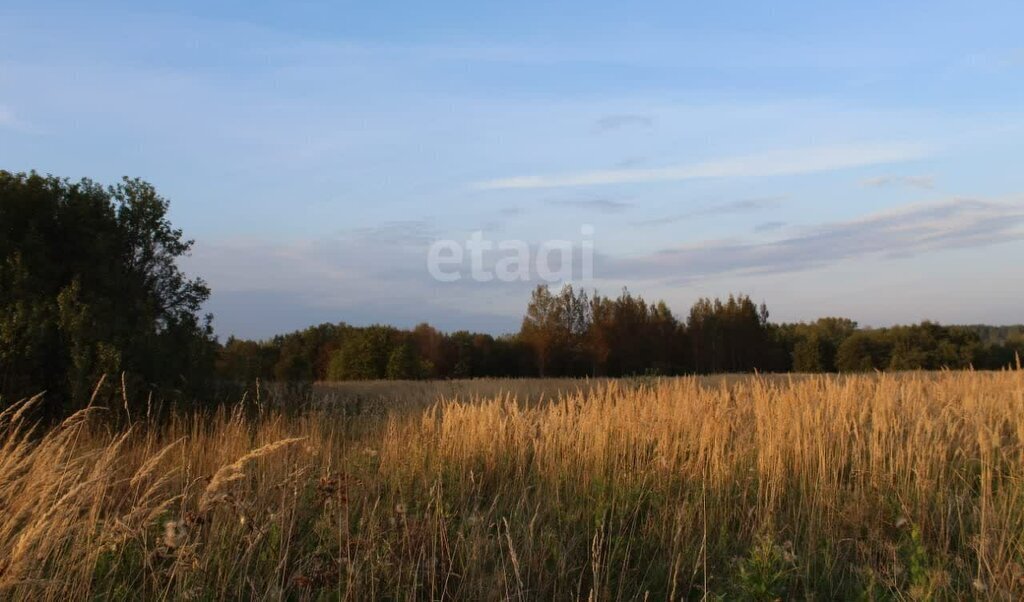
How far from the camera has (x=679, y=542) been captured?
462 centimetres

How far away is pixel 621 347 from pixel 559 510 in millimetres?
42411

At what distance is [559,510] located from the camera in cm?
512

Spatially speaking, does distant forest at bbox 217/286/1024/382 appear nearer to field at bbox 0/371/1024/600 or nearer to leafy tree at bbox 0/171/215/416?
leafy tree at bbox 0/171/215/416

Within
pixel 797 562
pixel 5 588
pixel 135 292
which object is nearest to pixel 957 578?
pixel 797 562

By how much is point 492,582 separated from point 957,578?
2664 millimetres

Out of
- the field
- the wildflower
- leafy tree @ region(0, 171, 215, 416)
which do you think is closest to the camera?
the wildflower

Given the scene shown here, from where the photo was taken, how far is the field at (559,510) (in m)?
3.81

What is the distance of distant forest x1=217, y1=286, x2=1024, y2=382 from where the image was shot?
36594 mm

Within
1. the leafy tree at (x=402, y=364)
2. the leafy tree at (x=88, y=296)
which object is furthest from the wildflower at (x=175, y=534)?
the leafy tree at (x=402, y=364)

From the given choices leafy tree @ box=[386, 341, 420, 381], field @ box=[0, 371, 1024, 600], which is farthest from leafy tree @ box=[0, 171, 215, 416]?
leafy tree @ box=[386, 341, 420, 381]

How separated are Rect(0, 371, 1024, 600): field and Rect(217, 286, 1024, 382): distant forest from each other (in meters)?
27.5

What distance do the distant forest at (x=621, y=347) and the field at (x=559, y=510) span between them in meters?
27.5

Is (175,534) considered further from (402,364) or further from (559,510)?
(402,364)

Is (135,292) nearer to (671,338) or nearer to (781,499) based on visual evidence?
(781,499)
